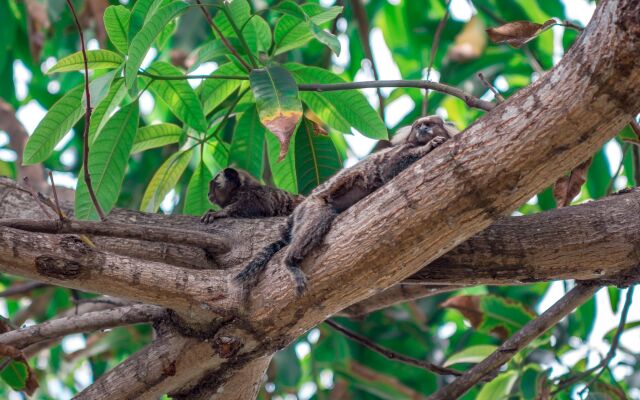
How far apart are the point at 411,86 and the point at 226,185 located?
2179 millimetres

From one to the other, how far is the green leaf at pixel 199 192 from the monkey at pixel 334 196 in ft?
2.64

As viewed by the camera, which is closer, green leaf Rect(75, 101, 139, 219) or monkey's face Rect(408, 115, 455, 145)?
green leaf Rect(75, 101, 139, 219)

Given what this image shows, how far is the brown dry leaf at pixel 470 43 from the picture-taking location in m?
6.54

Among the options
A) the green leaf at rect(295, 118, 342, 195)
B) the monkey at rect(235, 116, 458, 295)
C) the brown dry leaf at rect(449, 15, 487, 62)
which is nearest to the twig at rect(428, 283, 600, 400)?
the monkey at rect(235, 116, 458, 295)

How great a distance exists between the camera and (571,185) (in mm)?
3750

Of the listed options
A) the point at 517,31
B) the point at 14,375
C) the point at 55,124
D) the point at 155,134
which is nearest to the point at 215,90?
the point at 155,134

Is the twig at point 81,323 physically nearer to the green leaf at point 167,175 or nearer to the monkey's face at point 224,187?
the green leaf at point 167,175

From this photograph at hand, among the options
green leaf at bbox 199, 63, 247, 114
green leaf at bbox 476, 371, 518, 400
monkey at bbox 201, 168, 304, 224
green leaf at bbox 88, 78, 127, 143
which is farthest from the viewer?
monkey at bbox 201, 168, 304, 224

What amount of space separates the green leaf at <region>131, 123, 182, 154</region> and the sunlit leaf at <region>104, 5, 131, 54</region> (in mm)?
830

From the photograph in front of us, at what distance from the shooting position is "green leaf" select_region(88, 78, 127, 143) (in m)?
3.56

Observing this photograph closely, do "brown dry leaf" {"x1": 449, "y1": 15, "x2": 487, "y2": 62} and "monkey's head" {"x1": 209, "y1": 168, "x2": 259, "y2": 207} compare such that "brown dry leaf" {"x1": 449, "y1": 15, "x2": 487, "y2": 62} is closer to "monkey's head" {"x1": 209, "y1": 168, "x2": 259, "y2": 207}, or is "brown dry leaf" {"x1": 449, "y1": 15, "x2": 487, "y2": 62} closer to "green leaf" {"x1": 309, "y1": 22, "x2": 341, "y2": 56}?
"monkey's head" {"x1": 209, "y1": 168, "x2": 259, "y2": 207}

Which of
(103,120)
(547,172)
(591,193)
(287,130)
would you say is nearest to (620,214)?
(547,172)

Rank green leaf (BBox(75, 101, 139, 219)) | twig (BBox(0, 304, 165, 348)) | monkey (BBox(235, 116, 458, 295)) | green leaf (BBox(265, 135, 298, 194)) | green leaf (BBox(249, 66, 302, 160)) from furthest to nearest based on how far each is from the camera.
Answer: green leaf (BBox(265, 135, 298, 194)), green leaf (BBox(75, 101, 139, 219)), twig (BBox(0, 304, 165, 348)), monkey (BBox(235, 116, 458, 295)), green leaf (BBox(249, 66, 302, 160))

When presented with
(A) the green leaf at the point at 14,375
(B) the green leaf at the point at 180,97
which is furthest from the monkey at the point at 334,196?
(A) the green leaf at the point at 14,375
